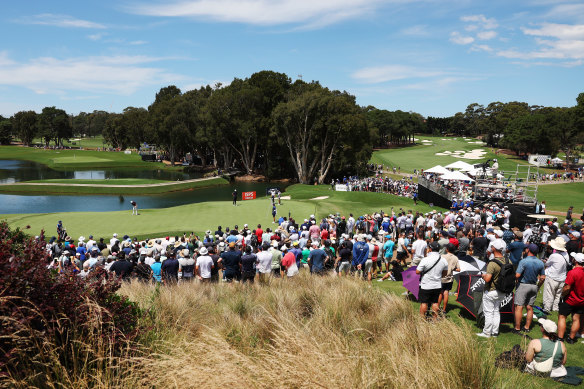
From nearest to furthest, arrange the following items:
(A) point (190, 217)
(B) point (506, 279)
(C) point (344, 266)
→ (B) point (506, 279)
(C) point (344, 266)
(A) point (190, 217)

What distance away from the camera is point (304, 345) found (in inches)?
178

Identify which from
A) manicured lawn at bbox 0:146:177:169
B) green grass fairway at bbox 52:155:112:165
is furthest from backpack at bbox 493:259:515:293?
green grass fairway at bbox 52:155:112:165

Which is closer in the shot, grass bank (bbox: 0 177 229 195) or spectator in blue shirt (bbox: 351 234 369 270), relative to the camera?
spectator in blue shirt (bbox: 351 234 369 270)

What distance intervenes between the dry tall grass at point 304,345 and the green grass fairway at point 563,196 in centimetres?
2730

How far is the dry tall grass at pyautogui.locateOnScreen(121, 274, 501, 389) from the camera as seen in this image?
386 cm

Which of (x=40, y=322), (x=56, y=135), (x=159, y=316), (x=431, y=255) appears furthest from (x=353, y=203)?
(x=56, y=135)

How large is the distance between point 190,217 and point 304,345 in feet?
78.6

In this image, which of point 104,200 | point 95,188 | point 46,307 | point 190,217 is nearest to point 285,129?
point 104,200

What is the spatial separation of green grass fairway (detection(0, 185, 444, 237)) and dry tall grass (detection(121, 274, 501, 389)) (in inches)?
653

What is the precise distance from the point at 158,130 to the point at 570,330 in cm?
8171

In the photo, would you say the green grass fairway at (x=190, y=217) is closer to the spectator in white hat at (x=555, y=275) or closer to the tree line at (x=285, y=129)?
→ the spectator in white hat at (x=555, y=275)

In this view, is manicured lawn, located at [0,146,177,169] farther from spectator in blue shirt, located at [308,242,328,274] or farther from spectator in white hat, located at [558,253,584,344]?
spectator in white hat, located at [558,253,584,344]

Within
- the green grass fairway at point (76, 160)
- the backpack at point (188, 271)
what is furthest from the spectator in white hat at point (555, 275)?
the green grass fairway at point (76, 160)

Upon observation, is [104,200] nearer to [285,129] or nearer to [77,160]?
[285,129]
